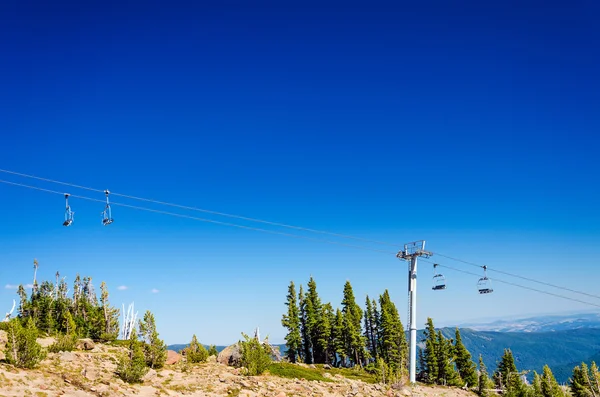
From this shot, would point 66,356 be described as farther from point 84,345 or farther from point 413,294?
point 413,294

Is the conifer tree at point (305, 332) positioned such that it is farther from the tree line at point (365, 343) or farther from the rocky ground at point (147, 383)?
the rocky ground at point (147, 383)

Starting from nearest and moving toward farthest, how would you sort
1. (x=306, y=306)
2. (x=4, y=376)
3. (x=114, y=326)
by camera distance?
(x=4, y=376), (x=114, y=326), (x=306, y=306)

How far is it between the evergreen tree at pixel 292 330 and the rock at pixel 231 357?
33558mm

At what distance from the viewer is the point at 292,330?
75.1 meters

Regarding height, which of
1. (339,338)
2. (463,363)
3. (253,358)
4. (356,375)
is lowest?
(356,375)

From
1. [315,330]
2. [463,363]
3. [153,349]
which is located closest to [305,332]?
[315,330]

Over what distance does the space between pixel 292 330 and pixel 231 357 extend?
35.8 m

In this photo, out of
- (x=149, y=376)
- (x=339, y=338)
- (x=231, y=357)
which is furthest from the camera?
(x=339, y=338)

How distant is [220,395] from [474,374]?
57.6m

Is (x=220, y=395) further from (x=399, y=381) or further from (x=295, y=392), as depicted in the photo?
(x=399, y=381)

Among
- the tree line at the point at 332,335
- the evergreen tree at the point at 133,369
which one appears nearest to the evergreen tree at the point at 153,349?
the evergreen tree at the point at 133,369

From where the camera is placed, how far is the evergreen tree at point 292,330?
74.4m

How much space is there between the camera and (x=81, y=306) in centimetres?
7781

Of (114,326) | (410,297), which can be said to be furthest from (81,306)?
(410,297)
